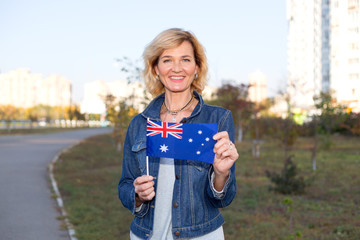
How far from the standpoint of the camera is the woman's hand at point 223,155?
7.09ft

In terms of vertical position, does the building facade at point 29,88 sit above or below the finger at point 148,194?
above

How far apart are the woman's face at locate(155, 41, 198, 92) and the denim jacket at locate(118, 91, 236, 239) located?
0.60 ft

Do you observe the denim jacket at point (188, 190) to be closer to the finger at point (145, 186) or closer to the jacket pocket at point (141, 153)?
the jacket pocket at point (141, 153)

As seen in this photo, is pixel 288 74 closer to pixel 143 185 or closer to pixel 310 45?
pixel 143 185

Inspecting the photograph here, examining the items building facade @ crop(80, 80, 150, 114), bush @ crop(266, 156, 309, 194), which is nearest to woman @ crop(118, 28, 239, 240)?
building facade @ crop(80, 80, 150, 114)

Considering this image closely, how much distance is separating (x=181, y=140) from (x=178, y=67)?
1.59ft

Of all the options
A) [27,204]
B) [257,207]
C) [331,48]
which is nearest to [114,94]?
[27,204]

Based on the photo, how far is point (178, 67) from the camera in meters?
2.56

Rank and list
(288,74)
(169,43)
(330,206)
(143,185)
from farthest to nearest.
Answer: (288,74) → (330,206) → (169,43) → (143,185)

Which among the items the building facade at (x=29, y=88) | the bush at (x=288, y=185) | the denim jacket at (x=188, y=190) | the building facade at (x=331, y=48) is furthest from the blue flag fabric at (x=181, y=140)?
the building facade at (x=29, y=88)

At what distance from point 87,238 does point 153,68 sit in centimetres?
471

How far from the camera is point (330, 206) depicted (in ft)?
30.5

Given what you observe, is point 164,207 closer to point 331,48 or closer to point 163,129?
point 163,129

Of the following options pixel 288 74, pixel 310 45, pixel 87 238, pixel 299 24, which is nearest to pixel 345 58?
pixel 310 45
